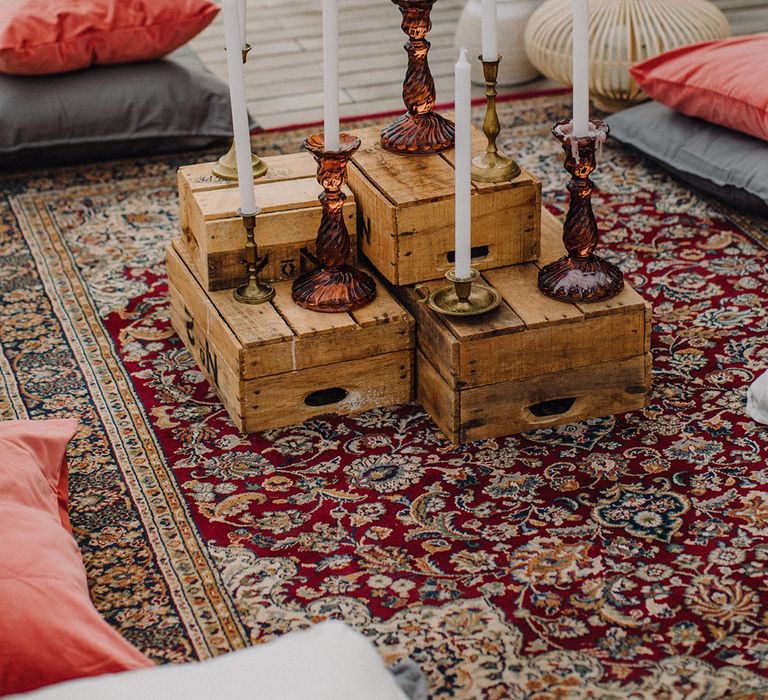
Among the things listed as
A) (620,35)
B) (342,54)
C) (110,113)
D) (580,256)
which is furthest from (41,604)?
(342,54)

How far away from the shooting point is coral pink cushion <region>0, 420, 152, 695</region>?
1419 millimetres

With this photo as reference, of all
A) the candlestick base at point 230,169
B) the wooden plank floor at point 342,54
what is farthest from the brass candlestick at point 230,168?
the wooden plank floor at point 342,54

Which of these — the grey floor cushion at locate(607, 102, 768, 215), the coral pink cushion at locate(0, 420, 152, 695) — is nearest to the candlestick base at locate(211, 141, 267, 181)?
the coral pink cushion at locate(0, 420, 152, 695)

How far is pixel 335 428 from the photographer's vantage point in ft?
6.93

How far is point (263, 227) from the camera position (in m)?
2.14

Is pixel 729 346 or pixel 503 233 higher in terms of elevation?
pixel 503 233

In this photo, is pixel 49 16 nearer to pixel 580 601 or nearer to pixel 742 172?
pixel 742 172

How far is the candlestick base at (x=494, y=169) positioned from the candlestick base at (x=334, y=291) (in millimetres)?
256

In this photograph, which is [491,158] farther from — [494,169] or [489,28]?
[489,28]

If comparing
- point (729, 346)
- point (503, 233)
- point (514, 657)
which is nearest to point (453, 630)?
point (514, 657)

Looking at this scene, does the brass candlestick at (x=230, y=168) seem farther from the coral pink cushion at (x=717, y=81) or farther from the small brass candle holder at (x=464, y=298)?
the coral pink cushion at (x=717, y=81)

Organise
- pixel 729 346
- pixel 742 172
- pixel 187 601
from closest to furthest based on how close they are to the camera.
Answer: pixel 187 601 < pixel 729 346 < pixel 742 172

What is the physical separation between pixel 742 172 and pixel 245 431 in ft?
4.32

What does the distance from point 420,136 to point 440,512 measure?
2.28ft
